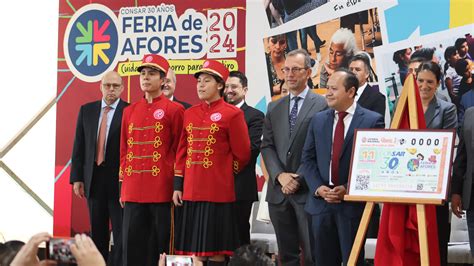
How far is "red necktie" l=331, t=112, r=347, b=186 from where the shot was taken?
17.3 ft

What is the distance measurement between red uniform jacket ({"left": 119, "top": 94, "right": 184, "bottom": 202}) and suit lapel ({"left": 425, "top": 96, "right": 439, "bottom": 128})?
1640 millimetres

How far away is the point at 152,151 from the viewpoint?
5.84 m

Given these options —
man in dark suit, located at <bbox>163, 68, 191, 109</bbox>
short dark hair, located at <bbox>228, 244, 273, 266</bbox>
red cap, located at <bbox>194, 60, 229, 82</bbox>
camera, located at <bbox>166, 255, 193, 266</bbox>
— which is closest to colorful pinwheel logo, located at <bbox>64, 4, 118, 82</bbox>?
man in dark suit, located at <bbox>163, 68, 191, 109</bbox>

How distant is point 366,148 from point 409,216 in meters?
0.46

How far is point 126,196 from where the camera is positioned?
5.86 m

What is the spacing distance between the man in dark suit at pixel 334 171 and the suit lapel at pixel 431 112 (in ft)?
1.55


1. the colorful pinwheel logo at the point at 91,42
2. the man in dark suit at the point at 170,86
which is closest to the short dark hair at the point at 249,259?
the man in dark suit at the point at 170,86

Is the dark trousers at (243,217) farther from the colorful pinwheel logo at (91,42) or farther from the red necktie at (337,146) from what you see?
the colorful pinwheel logo at (91,42)

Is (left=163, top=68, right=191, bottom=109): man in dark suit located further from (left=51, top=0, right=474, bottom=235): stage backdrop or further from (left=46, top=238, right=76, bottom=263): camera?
(left=46, top=238, right=76, bottom=263): camera

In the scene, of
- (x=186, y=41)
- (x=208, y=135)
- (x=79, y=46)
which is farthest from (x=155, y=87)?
(x=79, y=46)

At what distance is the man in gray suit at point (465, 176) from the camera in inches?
204

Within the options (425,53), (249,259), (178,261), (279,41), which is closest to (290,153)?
(425,53)

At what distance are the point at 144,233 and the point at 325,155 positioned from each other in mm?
1390

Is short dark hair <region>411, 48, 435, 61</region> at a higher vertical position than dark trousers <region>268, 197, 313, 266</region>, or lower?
higher
